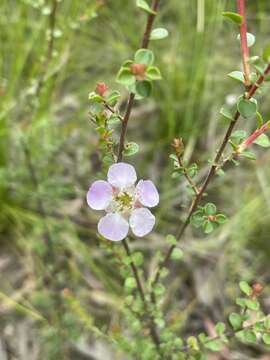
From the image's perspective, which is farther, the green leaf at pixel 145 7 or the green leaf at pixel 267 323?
the green leaf at pixel 267 323

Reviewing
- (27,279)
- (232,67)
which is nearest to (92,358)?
(27,279)

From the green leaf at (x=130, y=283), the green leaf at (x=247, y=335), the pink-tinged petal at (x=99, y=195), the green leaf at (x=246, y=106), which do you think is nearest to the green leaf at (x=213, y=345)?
the green leaf at (x=247, y=335)

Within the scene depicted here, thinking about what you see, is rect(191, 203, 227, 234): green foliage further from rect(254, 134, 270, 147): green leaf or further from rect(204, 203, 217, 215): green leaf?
rect(254, 134, 270, 147): green leaf

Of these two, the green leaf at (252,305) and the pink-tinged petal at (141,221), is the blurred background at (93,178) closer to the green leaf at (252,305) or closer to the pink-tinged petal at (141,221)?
the green leaf at (252,305)

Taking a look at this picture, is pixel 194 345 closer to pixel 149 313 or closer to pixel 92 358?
pixel 149 313

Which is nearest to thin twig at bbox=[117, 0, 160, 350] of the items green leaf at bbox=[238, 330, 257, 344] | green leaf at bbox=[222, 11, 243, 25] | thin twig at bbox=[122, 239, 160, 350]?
thin twig at bbox=[122, 239, 160, 350]

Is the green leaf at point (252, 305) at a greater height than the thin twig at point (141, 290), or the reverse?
the thin twig at point (141, 290)
